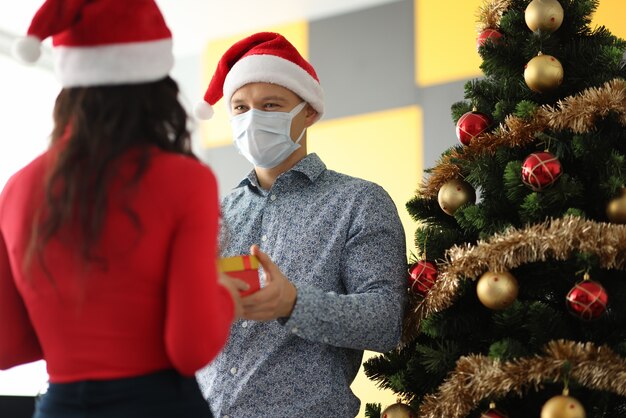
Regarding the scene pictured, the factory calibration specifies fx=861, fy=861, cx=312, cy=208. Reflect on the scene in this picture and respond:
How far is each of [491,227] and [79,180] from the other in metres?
0.91

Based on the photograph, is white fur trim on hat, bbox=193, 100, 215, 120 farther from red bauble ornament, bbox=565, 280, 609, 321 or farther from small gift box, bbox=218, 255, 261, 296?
red bauble ornament, bbox=565, 280, 609, 321

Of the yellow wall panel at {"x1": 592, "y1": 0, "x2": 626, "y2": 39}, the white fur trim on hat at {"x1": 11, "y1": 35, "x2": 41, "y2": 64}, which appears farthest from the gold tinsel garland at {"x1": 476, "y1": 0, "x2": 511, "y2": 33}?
the yellow wall panel at {"x1": 592, "y1": 0, "x2": 626, "y2": 39}

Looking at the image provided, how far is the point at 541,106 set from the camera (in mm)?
1728

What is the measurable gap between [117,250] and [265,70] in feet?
2.94

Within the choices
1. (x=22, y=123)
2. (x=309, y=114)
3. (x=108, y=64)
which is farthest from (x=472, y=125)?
(x=22, y=123)

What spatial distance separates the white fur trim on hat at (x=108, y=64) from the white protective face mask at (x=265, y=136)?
68cm

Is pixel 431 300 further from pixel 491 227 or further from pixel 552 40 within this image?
pixel 552 40

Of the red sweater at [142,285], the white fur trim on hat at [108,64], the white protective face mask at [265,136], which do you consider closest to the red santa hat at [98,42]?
the white fur trim on hat at [108,64]

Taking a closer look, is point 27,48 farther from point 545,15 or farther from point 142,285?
point 545,15

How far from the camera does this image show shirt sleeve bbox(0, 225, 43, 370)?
1228 mm

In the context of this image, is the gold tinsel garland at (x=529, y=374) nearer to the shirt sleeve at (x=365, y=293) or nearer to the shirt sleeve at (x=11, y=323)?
the shirt sleeve at (x=365, y=293)

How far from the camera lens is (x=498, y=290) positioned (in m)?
1.61

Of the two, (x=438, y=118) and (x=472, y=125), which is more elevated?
(x=472, y=125)

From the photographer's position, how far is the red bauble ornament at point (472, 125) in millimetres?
1811
